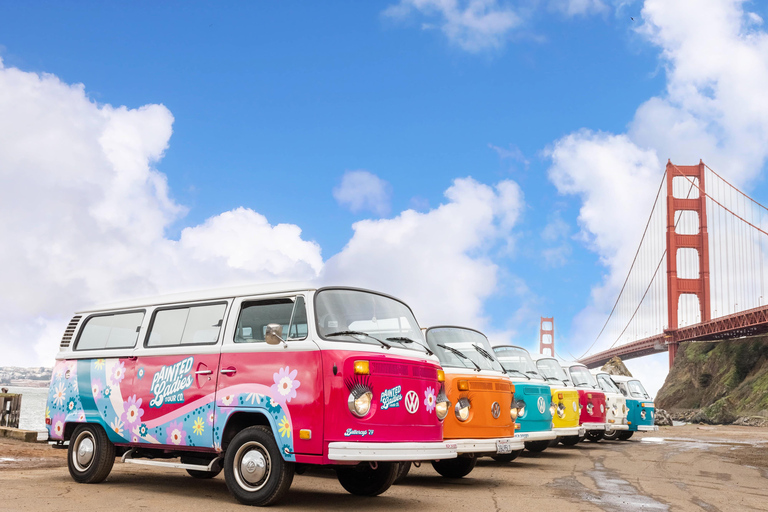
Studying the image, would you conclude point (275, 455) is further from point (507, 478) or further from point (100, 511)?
point (507, 478)

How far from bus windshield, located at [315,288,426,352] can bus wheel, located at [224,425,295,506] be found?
1145 mm

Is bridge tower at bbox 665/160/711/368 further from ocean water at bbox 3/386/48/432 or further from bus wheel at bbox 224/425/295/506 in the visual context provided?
bus wheel at bbox 224/425/295/506

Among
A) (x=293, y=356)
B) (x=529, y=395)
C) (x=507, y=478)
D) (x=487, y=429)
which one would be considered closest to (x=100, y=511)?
(x=293, y=356)

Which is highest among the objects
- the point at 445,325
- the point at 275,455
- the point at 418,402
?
the point at 445,325

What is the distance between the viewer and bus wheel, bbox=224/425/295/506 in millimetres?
6719

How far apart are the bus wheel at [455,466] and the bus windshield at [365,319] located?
2.86 meters

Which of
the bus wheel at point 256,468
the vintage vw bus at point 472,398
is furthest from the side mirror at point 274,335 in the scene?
the vintage vw bus at point 472,398

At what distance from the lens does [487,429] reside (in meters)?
9.27

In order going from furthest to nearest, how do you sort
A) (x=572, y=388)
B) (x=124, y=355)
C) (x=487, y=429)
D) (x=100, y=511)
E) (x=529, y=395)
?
(x=572, y=388) < (x=529, y=395) < (x=487, y=429) < (x=124, y=355) < (x=100, y=511)

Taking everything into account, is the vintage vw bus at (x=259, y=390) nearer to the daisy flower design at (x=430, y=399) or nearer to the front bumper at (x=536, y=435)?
the daisy flower design at (x=430, y=399)

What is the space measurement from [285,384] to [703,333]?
57830 millimetres

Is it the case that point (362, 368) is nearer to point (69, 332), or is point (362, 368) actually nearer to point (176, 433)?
point (176, 433)

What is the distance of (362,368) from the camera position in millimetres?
6609

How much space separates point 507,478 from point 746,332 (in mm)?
50759
